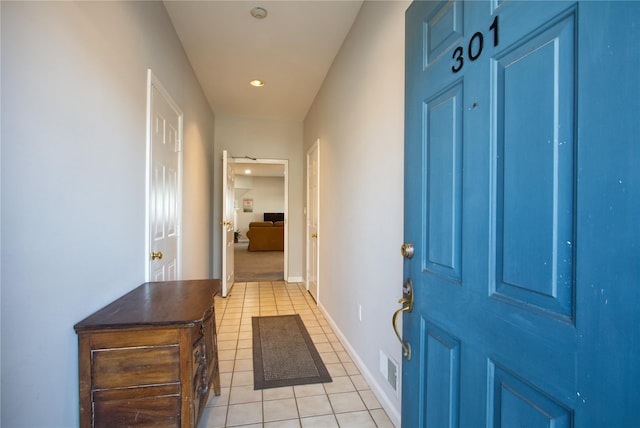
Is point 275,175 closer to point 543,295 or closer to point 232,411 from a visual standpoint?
point 232,411

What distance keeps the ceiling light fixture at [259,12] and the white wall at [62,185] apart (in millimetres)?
859

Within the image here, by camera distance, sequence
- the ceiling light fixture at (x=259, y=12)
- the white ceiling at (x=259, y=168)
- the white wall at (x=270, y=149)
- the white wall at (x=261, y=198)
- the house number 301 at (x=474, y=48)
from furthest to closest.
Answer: the white wall at (x=261, y=198) < the white ceiling at (x=259, y=168) < the white wall at (x=270, y=149) < the ceiling light fixture at (x=259, y=12) < the house number 301 at (x=474, y=48)

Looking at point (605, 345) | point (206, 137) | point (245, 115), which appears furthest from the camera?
point (245, 115)

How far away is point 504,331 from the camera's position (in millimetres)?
729

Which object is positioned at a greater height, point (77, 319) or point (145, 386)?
point (77, 319)

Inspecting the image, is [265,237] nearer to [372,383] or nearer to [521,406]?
[372,383]

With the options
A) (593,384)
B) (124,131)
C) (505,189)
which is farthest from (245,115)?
(593,384)

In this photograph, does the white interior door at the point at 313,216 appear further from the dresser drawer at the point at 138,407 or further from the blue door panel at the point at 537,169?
the blue door panel at the point at 537,169

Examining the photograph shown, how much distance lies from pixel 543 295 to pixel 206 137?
423 cm

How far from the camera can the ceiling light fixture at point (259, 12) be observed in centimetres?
233

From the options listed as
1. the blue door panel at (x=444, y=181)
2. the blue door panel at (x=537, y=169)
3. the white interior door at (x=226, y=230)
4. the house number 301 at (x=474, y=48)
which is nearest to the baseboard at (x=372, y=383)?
the blue door panel at (x=444, y=181)

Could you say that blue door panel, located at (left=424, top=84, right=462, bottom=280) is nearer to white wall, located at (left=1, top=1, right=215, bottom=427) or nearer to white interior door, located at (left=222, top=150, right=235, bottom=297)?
white wall, located at (left=1, top=1, right=215, bottom=427)

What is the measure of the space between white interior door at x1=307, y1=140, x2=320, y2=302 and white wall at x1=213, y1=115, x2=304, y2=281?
0.68m

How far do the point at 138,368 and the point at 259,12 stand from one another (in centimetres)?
246
